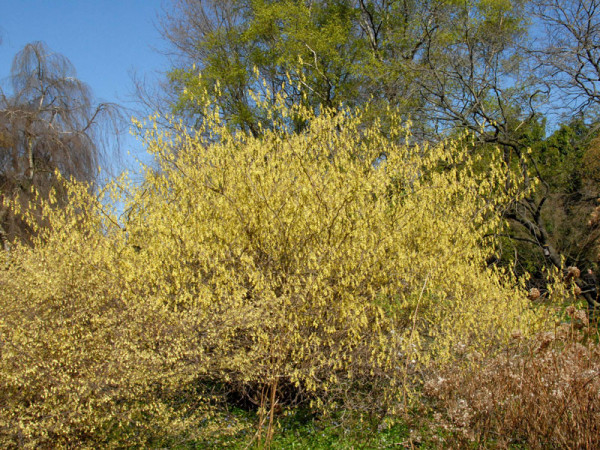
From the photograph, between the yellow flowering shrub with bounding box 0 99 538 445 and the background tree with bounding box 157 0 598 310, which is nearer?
the yellow flowering shrub with bounding box 0 99 538 445

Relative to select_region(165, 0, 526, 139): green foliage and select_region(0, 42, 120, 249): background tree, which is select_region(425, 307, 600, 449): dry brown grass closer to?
select_region(165, 0, 526, 139): green foliage

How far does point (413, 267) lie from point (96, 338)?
7.93 feet

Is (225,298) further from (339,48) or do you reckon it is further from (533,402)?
(339,48)

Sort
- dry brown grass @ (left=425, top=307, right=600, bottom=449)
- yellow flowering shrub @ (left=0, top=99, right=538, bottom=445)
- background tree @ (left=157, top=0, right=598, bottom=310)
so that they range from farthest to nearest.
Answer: background tree @ (left=157, top=0, right=598, bottom=310) < yellow flowering shrub @ (left=0, top=99, right=538, bottom=445) < dry brown grass @ (left=425, top=307, right=600, bottom=449)

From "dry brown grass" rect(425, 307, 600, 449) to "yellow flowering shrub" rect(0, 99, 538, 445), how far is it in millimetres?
706

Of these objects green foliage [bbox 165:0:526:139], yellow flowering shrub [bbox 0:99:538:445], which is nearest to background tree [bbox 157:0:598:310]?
green foliage [bbox 165:0:526:139]

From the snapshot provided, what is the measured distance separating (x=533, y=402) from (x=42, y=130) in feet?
42.8

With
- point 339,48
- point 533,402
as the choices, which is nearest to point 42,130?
point 339,48

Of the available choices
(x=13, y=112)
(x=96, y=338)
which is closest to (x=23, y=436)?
(x=96, y=338)

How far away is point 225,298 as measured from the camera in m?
3.54

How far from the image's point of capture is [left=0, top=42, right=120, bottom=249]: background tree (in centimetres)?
1174

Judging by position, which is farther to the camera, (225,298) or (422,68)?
(422,68)

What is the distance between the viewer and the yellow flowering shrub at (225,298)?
302 cm

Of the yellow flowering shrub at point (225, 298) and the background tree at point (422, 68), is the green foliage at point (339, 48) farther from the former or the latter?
the yellow flowering shrub at point (225, 298)
